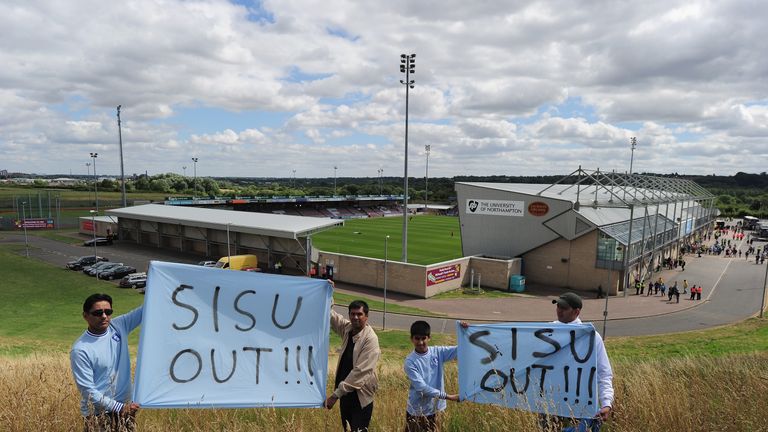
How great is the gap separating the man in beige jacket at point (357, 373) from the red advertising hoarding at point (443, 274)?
2494 cm

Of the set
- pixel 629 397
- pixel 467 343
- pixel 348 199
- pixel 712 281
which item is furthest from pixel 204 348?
pixel 348 199

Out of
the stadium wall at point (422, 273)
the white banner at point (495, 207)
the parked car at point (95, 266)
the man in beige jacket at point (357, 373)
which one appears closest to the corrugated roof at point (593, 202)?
the white banner at point (495, 207)

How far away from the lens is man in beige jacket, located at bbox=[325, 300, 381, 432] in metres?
4.50

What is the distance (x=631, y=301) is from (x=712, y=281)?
11.4 metres

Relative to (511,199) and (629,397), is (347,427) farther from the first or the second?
(511,199)

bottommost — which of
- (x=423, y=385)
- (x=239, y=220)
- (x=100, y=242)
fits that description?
(x=100, y=242)

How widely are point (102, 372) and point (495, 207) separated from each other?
112 feet

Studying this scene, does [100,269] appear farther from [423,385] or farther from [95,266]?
[423,385]

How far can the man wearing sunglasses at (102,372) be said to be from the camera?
13.3 ft

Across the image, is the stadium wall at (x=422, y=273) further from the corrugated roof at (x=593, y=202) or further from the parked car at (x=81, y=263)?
the parked car at (x=81, y=263)

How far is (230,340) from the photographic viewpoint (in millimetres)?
4883

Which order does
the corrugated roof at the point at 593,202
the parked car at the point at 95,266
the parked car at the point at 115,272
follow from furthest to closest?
the corrugated roof at the point at 593,202, the parked car at the point at 95,266, the parked car at the point at 115,272

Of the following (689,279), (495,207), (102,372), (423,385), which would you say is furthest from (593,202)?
(102,372)

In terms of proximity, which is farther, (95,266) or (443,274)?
(95,266)
